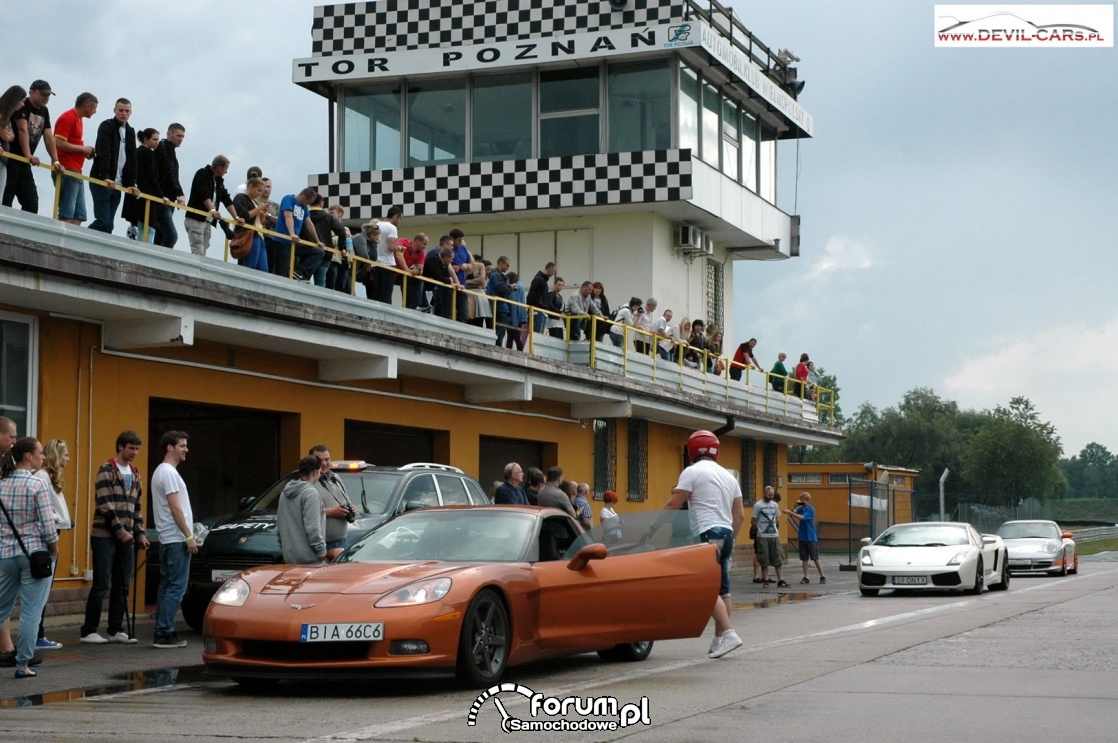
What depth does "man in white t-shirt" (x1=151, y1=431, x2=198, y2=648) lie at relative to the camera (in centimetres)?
1226

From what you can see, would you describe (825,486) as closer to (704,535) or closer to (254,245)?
(254,245)

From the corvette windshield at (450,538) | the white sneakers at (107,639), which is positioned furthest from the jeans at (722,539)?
the white sneakers at (107,639)

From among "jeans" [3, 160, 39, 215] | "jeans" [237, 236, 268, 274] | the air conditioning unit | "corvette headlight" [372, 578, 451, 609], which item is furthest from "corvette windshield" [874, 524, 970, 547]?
"corvette headlight" [372, 578, 451, 609]

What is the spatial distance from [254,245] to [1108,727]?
12381mm

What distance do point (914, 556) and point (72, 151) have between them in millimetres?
14328

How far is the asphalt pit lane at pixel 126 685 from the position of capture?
29.3ft

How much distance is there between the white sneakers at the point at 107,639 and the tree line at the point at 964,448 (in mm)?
82846

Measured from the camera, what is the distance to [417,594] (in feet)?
29.8

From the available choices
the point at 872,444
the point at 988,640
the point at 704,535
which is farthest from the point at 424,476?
the point at 872,444

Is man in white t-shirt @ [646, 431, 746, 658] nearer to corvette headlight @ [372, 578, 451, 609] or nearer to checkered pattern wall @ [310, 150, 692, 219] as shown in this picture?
corvette headlight @ [372, 578, 451, 609]

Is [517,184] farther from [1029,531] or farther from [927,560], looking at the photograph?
[927,560]

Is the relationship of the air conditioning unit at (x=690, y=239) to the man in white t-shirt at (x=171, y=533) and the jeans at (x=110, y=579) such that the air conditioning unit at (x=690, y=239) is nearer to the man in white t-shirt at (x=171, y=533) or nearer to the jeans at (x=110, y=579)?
the jeans at (x=110, y=579)

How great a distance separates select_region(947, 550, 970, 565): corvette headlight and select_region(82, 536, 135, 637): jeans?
13.6m

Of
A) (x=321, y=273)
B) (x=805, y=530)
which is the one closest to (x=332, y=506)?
(x=321, y=273)
